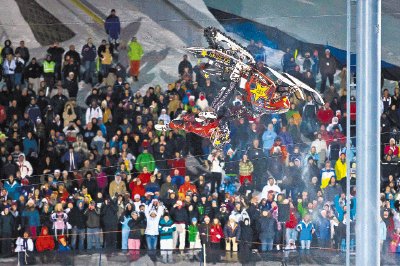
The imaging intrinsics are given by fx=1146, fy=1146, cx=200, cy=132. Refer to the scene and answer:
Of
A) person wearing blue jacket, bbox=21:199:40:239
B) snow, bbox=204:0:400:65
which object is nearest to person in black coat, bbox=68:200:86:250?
person wearing blue jacket, bbox=21:199:40:239

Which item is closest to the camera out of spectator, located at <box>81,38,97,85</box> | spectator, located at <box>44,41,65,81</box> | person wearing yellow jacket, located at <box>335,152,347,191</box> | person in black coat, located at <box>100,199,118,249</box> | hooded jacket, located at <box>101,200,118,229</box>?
person in black coat, located at <box>100,199,118,249</box>

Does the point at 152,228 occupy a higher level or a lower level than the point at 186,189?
lower

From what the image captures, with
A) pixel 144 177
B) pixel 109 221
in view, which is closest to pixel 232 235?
pixel 109 221

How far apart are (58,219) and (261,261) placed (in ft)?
13.6

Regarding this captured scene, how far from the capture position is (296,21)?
2395 centimetres

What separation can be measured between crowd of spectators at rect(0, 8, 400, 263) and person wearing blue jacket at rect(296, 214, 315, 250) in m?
0.02

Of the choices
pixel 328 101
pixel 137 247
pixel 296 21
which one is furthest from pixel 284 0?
pixel 137 247

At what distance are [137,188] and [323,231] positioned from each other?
12.1ft

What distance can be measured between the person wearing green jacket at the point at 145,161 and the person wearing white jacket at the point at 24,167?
207cm

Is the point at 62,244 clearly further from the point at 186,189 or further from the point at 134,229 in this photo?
the point at 186,189

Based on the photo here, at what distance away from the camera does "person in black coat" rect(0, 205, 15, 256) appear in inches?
804

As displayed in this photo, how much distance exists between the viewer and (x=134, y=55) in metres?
24.5

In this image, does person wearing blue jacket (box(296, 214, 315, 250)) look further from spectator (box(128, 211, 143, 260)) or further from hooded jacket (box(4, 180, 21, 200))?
hooded jacket (box(4, 180, 21, 200))

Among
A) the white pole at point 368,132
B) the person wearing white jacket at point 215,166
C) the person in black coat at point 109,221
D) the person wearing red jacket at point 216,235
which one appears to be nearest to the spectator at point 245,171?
the person wearing white jacket at point 215,166
